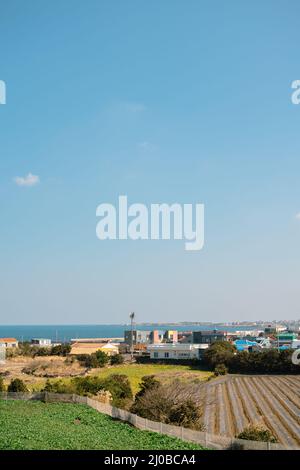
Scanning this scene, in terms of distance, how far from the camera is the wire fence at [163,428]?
17500mm

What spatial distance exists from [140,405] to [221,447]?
10.3m

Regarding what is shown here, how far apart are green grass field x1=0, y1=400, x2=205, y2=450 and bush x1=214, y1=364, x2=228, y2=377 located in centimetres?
2904

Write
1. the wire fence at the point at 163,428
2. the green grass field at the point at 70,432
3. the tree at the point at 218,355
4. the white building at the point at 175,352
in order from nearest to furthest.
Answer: the wire fence at the point at 163,428 < the green grass field at the point at 70,432 < the tree at the point at 218,355 < the white building at the point at 175,352

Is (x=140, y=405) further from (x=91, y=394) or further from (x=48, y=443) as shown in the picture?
(x=48, y=443)

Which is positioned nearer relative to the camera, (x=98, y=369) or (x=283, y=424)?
(x=283, y=424)

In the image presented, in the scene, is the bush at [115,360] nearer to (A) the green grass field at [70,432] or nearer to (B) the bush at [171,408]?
(A) the green grass field at [70,432]

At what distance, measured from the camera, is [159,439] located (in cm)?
2011

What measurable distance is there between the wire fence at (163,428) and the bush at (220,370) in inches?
1099

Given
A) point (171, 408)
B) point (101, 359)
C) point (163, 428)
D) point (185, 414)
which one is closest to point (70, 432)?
point (163, 428)

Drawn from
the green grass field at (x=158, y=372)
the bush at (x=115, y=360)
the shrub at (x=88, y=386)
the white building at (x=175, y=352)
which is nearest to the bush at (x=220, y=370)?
the green grass field at (x=158, y=372)

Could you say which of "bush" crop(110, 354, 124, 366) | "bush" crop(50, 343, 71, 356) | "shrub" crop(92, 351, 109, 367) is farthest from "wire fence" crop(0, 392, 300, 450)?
"bush" crop(50, 343, 71, 356)
